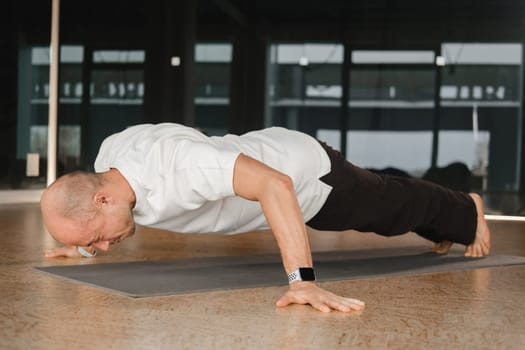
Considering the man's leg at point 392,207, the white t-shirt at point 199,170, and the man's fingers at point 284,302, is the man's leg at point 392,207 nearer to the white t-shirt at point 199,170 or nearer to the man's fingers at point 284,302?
the white t-shirt at point 199,170

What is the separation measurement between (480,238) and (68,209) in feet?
6.07

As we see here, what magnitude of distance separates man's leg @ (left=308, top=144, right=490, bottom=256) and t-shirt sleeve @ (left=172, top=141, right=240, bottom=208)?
23.0 inches

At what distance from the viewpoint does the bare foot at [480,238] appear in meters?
3.17

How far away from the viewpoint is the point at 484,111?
6.64 metres

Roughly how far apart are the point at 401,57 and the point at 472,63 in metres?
0.59

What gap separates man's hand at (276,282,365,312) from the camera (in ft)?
6.48

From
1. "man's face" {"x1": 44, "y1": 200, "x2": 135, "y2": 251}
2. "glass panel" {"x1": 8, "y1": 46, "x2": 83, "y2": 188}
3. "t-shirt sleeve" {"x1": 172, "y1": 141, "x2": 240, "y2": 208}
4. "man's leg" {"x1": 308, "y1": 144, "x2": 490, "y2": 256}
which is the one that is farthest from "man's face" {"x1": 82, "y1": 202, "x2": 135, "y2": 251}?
"glass panel" {"x1": 8, "y1": 46, "x2": 83, "y2": 188}

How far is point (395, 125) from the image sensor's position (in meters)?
6.82

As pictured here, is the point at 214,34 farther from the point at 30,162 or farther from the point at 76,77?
the point at 30,162

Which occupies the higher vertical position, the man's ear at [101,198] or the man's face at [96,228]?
the man's ear at [101,198]

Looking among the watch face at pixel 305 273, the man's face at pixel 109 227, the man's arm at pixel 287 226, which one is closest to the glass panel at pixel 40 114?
the man's face at pixel 109 227

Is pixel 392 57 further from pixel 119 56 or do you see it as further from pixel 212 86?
pixel 119 56

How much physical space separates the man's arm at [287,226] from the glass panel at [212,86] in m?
5.00

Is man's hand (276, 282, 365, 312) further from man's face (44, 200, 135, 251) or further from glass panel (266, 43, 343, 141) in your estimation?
glass panel (266, 43, 343, 141)
